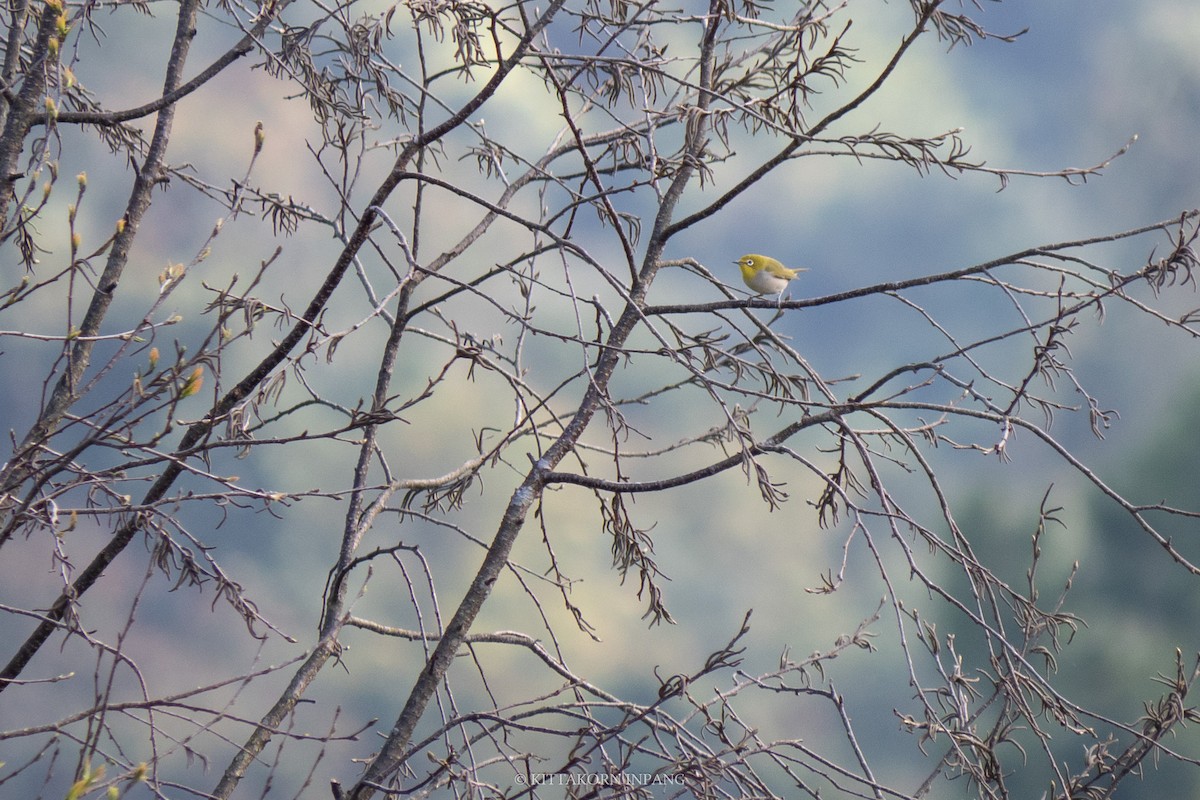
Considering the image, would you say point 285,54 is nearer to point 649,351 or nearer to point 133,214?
point 133,214

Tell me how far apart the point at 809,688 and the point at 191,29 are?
2.62m

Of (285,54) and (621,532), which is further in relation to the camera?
(621,532)

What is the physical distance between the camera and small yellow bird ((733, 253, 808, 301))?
3.94m

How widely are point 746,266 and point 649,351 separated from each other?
7.13ft

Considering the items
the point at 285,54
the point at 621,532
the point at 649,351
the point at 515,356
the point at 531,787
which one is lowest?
the point at 531,787

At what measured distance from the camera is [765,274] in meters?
3.96

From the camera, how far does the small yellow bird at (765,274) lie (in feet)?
12.9

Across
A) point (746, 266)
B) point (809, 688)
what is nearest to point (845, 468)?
point (809, 688)

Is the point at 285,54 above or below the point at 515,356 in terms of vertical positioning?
above

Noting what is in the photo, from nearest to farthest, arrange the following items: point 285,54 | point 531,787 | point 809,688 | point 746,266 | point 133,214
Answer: point 531,787
point 809,688
point 285,54
point 133,214
point 746,266

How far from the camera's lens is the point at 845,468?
2631 millimetres

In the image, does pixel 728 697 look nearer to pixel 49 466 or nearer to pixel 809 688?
pixel 809 688

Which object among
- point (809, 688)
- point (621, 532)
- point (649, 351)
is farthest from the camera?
point (621, 532)

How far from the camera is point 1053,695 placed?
222cm
